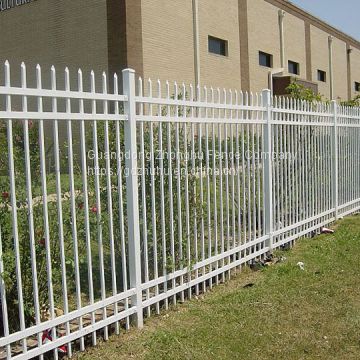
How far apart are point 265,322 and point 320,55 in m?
28.4

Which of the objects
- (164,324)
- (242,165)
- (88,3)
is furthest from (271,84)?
(164,324)

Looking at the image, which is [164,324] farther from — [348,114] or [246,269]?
[348,114]

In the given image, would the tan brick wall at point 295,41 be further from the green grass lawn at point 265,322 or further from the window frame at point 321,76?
the green grass lawn at point 265,322

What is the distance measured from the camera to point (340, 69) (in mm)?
33250

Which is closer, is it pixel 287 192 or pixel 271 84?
pixel 287 192

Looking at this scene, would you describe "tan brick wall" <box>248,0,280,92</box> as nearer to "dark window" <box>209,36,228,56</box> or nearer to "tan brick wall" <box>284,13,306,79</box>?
"tan brick wall" <box>284,13,306,79</box>

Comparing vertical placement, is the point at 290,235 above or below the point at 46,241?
below

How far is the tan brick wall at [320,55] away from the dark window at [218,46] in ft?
34.2

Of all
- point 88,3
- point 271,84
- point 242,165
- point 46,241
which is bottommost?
point 46,241

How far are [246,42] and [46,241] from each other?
65.0 feet

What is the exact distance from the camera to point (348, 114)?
9.41 metres

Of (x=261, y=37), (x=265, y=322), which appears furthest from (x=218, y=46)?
(x=265, y=322)

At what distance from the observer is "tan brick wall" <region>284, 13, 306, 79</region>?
25719 millimetres

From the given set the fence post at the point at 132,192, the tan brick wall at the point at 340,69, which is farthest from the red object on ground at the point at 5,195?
the tan brick wall at the point at 340,69
